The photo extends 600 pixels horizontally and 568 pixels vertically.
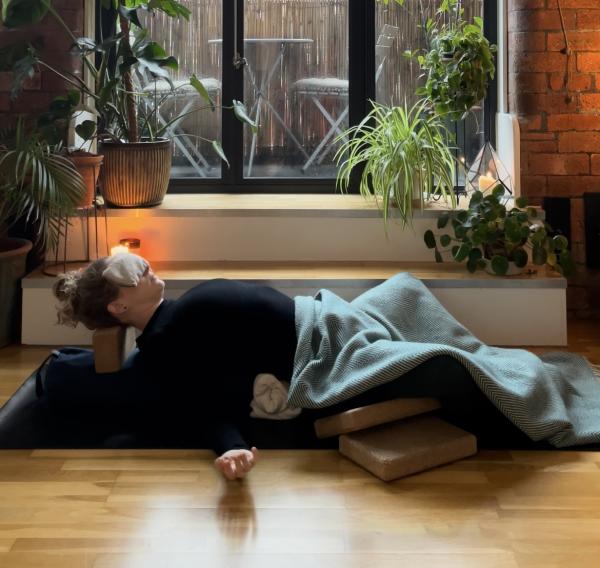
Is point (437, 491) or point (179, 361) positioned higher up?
point (179, 361)

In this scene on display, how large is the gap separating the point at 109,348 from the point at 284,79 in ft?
7.75

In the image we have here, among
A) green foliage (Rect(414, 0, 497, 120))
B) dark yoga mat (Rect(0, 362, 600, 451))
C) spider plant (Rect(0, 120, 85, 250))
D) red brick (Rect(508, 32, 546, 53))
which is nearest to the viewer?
dark yoga mat (Rect(0, 362, 600, 451))

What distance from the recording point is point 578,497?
8.70 ft

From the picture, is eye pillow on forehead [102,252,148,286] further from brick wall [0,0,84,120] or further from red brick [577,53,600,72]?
red brick [577,53,600,72]

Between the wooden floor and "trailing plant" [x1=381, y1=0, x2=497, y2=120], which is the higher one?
"trailing plant" [x1=381, y1=0, x2=497, y2=120]

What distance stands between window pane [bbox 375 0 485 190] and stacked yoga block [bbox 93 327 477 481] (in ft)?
7.47

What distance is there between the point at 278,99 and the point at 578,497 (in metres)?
2.98

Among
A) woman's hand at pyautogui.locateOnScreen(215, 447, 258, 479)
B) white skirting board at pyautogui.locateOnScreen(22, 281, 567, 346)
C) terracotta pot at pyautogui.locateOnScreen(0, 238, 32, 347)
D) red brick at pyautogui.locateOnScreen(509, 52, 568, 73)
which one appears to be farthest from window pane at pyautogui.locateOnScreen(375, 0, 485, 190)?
woman's hand at pyautogui.locateOnScreen(215, 447, 258, 479)

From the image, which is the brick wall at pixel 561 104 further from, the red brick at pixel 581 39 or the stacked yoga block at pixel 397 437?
the stacked yoga block at pixel 397 437

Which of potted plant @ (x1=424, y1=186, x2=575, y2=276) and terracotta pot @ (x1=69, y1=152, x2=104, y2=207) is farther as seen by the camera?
terracotta pot @ (x1=69, y1=152, x2=104, y2=207)

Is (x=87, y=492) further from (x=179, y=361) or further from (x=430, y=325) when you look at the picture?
(x=430, y=325)

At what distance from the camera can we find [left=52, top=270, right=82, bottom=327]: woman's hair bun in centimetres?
308

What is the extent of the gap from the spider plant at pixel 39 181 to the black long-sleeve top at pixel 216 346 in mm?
984

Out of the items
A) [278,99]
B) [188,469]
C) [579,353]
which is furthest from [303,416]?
[278,99]
